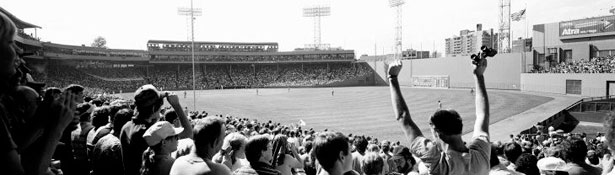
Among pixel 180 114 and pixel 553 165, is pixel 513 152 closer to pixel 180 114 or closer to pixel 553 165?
pixel 553 165

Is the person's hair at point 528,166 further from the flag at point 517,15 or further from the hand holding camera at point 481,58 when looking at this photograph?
the flag at point 517,15

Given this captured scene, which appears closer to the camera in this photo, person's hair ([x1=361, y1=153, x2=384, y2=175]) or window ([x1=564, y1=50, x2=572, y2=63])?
person's hair ([x1=361, y1=153, x2=384, y2=175])

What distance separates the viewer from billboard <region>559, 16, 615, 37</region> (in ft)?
167

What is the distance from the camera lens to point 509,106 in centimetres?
3928

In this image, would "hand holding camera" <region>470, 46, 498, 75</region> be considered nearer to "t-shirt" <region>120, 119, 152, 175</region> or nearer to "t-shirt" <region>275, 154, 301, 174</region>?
"t-shirt" <region>275, 154, 301, 174</region>

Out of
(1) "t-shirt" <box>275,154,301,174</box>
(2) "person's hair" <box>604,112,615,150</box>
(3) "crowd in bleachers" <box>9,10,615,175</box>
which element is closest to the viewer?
(3) "crowd in bleachers" <box>9,10,615,175</box>

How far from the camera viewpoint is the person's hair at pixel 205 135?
10.9ft

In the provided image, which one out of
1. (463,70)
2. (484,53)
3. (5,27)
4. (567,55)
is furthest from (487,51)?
(463,70)

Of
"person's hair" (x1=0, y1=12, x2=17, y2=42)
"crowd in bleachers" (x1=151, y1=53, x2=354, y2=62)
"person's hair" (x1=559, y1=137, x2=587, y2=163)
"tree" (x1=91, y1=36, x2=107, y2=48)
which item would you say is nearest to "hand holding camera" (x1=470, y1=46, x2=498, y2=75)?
"person's hair" (x1=559, y1=137, x2=587, y2=163)

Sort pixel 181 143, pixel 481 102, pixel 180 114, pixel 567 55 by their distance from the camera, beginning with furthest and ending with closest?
1. pixel 567 55
2. pixel 181 143
3. pixel 180 114
4. pixel 481 102

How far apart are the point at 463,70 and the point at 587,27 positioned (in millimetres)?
20737

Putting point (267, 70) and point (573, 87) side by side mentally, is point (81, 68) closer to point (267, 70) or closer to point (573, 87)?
point (267, 70)

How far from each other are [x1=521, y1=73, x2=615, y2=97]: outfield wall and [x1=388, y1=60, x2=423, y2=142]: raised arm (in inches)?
1938

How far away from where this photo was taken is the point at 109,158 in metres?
4.33
